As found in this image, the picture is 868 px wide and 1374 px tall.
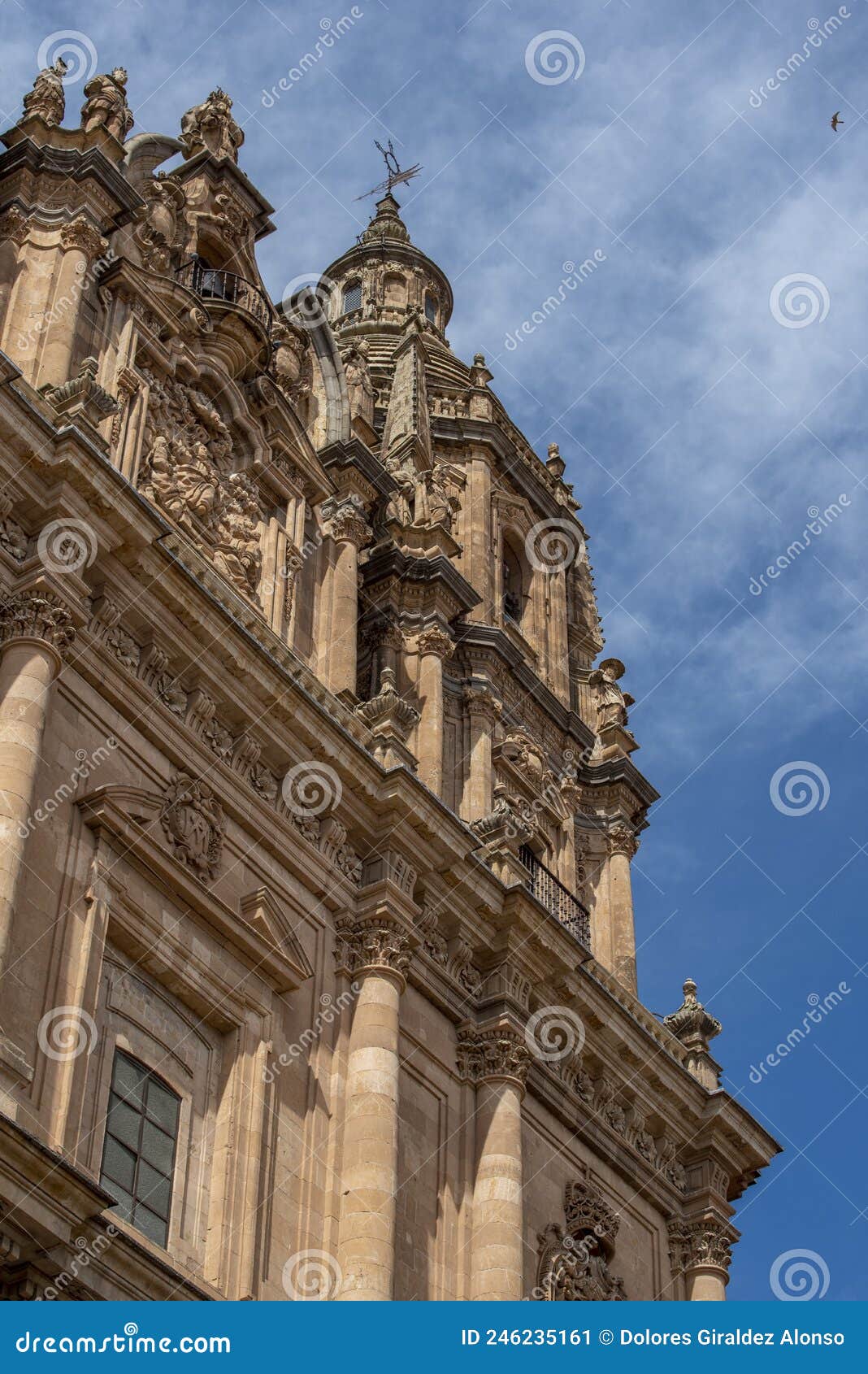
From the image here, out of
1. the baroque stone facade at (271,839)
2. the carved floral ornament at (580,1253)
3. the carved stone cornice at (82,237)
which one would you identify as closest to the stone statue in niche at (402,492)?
the baroque stone facade at (271,839)

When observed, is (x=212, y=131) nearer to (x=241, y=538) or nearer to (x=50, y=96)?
(x=50, y=96)

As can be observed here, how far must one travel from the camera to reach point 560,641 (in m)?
35.2

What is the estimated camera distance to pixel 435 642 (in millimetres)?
30297

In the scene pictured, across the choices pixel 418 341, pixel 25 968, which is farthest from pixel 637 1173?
pixel 418 341

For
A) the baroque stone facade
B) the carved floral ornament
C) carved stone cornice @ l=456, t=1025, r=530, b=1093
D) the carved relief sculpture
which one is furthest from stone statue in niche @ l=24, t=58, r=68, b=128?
the carved floral ornament

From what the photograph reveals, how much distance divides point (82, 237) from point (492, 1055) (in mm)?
10561

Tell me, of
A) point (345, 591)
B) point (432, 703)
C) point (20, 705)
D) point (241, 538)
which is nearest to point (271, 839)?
point (20, 705)

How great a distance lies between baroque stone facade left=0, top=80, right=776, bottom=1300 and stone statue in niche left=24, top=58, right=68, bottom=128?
5 centimetres

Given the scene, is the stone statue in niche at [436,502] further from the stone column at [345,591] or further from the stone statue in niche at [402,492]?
the stone column at [345,591]

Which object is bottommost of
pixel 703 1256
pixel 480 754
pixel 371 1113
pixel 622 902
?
pixel 371 1113

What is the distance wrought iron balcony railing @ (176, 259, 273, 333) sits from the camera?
2909 cm

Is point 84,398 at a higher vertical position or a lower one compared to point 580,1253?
higher

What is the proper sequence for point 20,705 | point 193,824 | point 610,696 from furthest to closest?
point 610,696
point 193,824
point 20,705

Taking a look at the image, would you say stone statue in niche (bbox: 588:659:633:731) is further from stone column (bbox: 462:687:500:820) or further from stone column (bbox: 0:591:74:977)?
stone column (bbox: 0:591:74:977)
